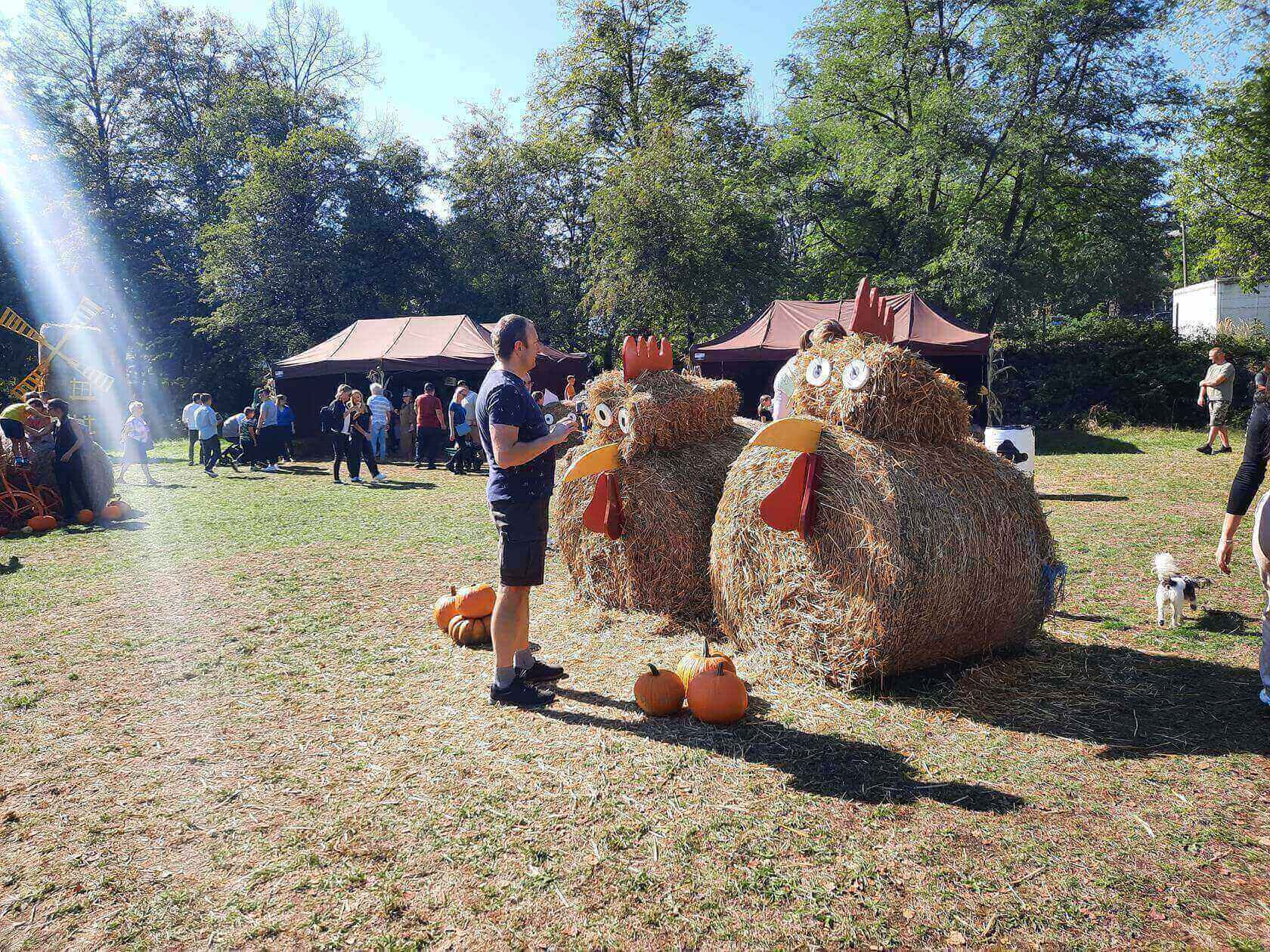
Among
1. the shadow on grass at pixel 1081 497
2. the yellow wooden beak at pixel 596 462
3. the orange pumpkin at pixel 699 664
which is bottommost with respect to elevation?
the orange pumpkin at pixel 699 664

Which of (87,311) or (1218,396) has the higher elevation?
(87,311)

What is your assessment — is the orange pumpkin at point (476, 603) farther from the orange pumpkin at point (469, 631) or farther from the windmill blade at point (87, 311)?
the windmill blade at point (87, 311)

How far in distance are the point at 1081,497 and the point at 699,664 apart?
347 inches

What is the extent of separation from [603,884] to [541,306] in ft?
113

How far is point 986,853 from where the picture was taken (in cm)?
294

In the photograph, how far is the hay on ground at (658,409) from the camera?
19.5 ft

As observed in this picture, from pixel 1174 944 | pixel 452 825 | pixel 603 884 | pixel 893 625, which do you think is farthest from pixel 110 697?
pixel 1174 944

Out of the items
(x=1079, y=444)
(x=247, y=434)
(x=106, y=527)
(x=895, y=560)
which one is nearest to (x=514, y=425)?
(x=895, y=560)

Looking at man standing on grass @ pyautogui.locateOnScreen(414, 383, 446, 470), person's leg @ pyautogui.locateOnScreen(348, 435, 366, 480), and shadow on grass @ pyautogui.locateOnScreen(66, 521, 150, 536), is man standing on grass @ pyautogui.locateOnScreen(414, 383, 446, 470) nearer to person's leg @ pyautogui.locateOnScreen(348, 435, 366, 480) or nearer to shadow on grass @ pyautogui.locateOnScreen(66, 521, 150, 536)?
person's leg @ pyautogui.locateOnScreen(348, 435, 366, 480)

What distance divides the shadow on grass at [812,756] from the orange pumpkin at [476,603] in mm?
1455

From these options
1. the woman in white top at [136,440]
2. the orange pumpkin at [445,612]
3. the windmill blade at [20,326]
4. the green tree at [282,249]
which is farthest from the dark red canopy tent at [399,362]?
the orange pumpkin at [445,612]

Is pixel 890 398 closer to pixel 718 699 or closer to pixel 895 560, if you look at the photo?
pixel 895 560

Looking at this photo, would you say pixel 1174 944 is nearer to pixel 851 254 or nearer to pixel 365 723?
pixel 365 723

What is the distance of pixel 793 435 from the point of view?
4.57 meters
